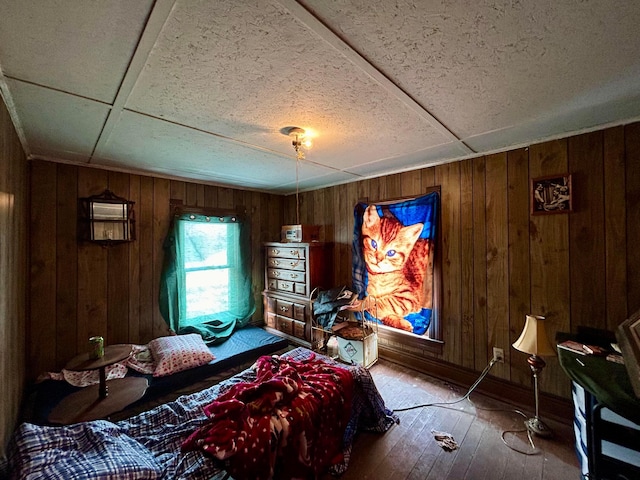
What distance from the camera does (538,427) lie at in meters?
1.90

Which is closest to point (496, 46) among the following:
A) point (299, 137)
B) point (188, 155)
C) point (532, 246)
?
point (299, 137)

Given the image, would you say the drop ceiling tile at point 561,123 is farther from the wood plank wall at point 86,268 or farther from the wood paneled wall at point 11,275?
the wood plank wall at point 86,268

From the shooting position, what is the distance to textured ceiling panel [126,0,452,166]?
0.92 meters

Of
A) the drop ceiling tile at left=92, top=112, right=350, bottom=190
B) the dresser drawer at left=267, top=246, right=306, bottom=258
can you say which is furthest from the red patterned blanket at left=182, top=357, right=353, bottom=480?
the drop ceiling tile at left=92, top=112, right=350, bottom=190

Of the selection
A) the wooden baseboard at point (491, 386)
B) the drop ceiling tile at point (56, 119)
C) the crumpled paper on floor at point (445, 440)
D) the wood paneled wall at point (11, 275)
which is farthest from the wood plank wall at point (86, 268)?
the crumpled paper on floor at point (445, 440)

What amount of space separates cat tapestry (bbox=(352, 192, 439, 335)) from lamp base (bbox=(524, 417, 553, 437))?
1.01 m

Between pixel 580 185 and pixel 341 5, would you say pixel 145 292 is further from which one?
pixel 580 185

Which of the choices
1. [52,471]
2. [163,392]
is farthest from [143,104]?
[163,392]

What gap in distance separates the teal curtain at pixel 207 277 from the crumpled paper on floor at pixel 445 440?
8.01ft

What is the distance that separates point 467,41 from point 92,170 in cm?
334

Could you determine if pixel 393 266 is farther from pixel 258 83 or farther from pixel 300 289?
pixel 258 83

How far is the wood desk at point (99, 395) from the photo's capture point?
1.71 m

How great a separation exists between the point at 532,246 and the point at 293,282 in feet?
8.44

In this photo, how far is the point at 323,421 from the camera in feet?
5.13
